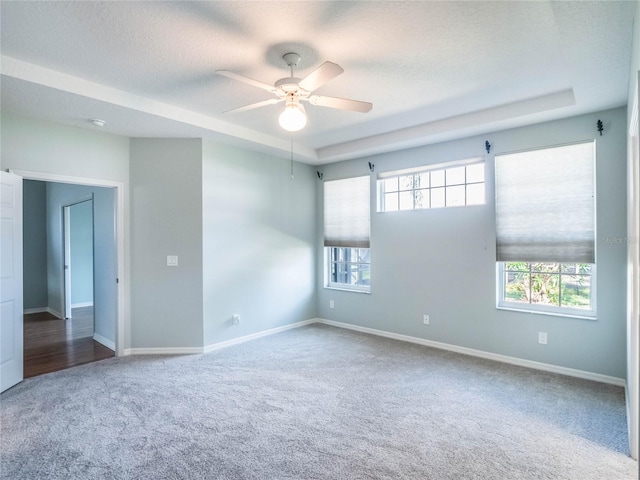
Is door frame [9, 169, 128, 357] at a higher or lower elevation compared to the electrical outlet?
higher

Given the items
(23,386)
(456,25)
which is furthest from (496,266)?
(23,386)

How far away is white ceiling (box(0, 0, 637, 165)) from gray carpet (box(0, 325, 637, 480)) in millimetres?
2568

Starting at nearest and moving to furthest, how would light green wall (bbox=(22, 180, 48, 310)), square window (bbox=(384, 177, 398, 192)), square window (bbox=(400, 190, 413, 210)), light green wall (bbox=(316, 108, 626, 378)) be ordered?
light green wall (bbox=(316, 108, 626, 378)), square window (bbox=(400, 190, 413, 210)), square window (bbox=(384, 177, 398, 192)), light green wall (bbox=(22, 180, 48, 310))

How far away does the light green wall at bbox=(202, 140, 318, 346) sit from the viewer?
443 centimetres

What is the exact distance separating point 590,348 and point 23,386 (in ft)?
17.7

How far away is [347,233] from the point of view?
18.0 feet

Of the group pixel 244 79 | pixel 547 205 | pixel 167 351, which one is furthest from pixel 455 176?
pixel 167 351

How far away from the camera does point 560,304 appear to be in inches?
144

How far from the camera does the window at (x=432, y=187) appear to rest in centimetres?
424

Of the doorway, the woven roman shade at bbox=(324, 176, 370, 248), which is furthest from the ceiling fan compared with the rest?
the doorway

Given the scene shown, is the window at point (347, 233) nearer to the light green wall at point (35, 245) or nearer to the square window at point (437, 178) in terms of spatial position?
the square window at point (437, 178)

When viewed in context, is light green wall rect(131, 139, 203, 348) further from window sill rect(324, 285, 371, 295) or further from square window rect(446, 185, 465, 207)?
square window rect(446, 185, 465, 207)

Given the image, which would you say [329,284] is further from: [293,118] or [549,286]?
[293,118]

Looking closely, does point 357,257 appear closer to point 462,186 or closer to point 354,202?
point 354,202
